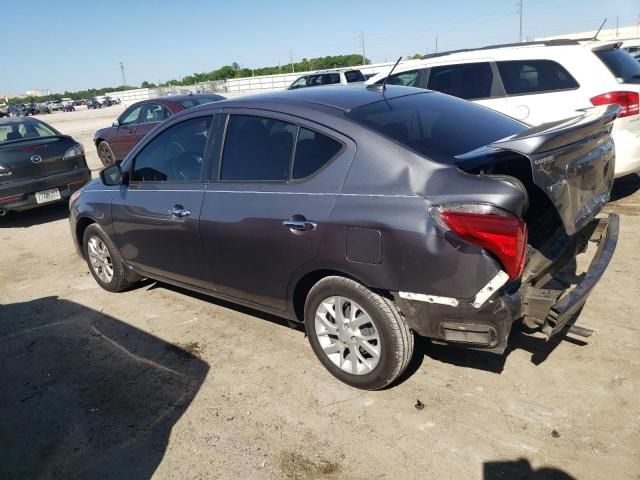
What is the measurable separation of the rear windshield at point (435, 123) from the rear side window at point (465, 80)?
300cm

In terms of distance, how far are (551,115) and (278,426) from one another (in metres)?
4.80

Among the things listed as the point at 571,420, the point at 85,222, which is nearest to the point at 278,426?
the point at 571,420

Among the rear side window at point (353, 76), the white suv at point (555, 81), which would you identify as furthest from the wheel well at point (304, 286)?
the rear side window at point (353, 76)

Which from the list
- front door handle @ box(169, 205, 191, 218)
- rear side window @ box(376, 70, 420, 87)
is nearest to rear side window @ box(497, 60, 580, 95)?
rear side window @ box(376, 70, 420, 87)

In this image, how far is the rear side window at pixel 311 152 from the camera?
308 centimetres

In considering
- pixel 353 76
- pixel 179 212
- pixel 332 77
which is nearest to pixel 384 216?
pixel 179 212

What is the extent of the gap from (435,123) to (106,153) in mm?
10943

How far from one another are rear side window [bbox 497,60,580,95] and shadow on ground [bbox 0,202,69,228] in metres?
7.07

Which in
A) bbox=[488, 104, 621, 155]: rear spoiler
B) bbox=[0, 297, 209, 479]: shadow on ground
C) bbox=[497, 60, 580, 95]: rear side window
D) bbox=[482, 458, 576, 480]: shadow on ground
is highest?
bbox=[497, 60, 580, 95]: rear side window

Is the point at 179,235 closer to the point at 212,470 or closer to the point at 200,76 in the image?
the point at 212,470

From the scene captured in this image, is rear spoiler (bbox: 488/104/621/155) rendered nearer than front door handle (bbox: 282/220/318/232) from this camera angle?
Yes

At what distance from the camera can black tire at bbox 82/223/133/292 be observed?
4887 millimetres

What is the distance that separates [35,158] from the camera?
799 centimetres

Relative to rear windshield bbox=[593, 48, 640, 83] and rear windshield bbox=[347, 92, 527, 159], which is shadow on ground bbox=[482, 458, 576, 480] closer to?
rear windshield bbox=[347, 92, 527, 159]
